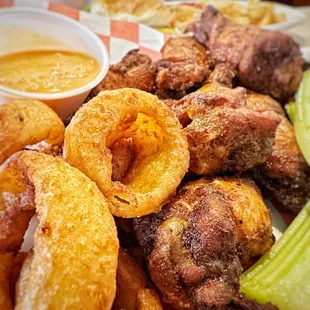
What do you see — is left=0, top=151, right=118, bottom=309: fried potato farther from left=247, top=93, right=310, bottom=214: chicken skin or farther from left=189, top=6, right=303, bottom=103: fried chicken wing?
left=189, top=6, right=303, bottom=103: fried chicken wing

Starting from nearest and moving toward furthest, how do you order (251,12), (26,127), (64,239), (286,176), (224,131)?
1. (64,239)
2. (26,127)
3. (224,131)
4. (286,176)
5. (251,12)

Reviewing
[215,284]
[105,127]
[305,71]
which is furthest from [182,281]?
[305,71]

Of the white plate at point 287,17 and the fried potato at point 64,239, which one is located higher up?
the fried potato at point 64,239

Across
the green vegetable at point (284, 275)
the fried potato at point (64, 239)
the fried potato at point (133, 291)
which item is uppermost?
the fried potato at point (64, 239)

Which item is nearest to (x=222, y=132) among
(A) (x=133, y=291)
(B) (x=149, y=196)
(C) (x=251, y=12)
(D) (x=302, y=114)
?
(B) (x=149, y=196)

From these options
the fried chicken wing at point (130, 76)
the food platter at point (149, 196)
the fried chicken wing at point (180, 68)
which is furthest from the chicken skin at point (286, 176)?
the fried chicken wing at point (130, 76)

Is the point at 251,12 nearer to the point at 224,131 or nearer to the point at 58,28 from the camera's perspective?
the point at 58,28

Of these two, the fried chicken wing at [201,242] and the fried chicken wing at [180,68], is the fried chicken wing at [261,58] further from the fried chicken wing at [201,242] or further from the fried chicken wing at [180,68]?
the fried chicken wing at [201,242]
